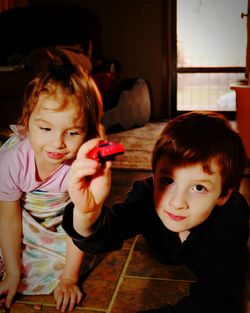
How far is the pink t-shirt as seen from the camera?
3.48 ft

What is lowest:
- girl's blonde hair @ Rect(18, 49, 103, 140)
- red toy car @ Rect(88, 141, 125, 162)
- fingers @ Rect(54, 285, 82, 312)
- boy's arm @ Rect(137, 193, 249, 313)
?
fingers @ Rect(54, 285, 82, 312)

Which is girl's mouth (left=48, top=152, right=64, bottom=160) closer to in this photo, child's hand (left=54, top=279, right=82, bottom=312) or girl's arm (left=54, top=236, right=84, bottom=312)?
girl's arm (left=54, top=236, right=84, bottom=312)

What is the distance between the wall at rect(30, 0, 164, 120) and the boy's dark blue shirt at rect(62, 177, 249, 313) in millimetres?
3141

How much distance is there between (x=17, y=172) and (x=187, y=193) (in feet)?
1.38

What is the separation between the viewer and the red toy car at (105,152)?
71 centimetres

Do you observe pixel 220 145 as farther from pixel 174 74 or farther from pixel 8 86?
pixel 174 74

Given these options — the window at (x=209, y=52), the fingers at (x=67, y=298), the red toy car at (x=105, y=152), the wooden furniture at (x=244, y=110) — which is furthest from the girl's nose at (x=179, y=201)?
the window at (x=209, y=52)

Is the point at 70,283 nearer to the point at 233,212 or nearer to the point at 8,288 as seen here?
the point at 8,288

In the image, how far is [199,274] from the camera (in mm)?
1010

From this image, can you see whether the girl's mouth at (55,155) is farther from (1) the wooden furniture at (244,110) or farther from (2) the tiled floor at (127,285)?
(1) the wooden furniture at (244,110)

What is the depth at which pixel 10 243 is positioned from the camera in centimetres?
111

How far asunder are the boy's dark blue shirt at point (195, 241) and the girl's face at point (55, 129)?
0.62ft

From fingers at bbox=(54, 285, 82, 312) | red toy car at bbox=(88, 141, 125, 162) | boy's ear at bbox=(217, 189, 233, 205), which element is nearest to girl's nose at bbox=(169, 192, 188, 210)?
boy's ear at bbox=(217, 189, 233, 205)

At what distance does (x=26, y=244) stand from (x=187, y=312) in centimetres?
49
